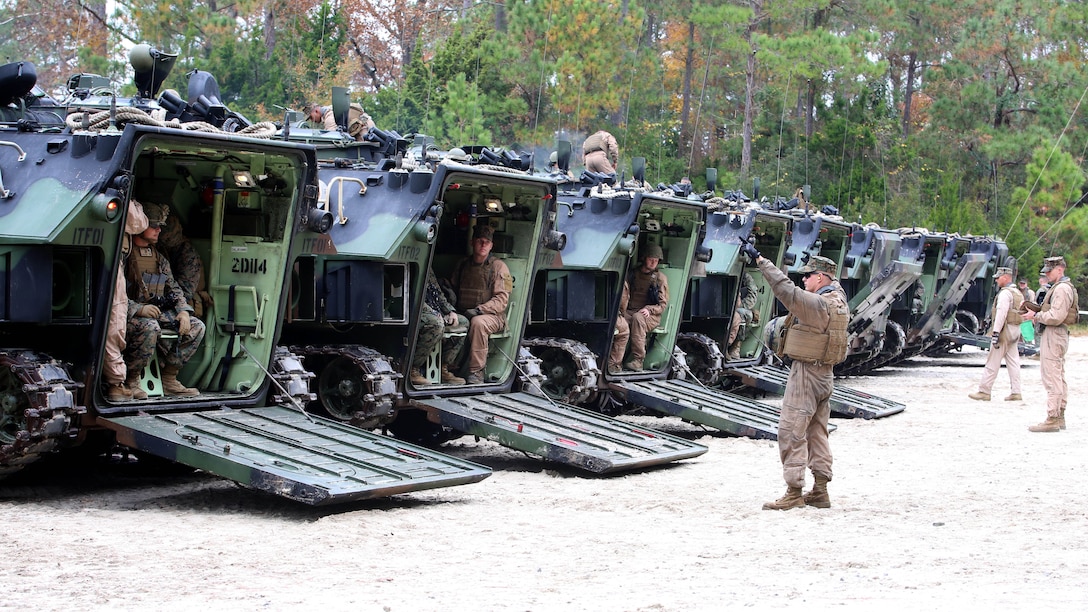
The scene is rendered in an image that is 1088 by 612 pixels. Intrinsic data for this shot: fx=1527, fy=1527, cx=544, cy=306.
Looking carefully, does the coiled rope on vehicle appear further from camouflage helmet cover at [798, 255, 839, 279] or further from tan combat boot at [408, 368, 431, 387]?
camouflage helmet cover at [798, 255, 839, 279]

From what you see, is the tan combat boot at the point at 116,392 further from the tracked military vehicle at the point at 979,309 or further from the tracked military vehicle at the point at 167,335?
the tracked military vehicle at the point at 979,309

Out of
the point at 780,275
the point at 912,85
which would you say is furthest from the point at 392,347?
the point at 912,85

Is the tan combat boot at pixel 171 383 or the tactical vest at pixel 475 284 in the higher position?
the tactical vest at pixel 475 284

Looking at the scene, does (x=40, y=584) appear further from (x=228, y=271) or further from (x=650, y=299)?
(x=650, y=299)

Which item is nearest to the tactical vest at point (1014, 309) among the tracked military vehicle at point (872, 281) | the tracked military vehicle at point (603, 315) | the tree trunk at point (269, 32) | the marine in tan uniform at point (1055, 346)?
the tracked military vehicle at point (872, 281)

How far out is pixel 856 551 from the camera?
845cm

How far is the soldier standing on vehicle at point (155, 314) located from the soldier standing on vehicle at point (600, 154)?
708 centimetres

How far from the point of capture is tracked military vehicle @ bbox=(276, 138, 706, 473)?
37.8 ft

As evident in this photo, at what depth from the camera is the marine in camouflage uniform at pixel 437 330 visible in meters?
12.4

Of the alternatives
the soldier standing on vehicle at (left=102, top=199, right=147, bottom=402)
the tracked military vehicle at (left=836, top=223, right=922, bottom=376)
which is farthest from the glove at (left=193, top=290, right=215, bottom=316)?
the tracked military vehicle at (left=836, top=223, right=922, bottom=376)

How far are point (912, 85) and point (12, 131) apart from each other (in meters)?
32.8

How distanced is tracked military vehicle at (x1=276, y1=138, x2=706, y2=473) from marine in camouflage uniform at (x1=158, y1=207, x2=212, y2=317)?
78cm

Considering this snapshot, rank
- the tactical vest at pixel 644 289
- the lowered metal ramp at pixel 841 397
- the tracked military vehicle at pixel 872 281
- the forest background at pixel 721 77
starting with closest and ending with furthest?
1. the tactical vest at pixel 644 289
2. the lowered metal ramp at pixel 841 397
3. the tracked military vehicle at pixel 872 281
4. the forest background at pixel 721 77

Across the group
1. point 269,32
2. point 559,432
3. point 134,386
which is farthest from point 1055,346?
point 269,32
